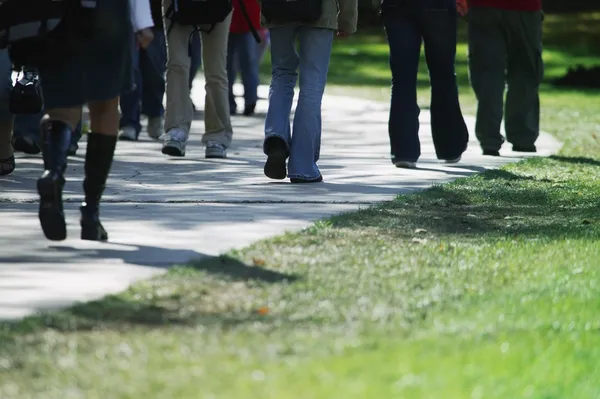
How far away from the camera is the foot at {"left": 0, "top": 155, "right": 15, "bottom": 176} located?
30.8ft

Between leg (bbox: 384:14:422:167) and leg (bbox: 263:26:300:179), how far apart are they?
98 centimetres

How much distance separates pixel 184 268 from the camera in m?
5.62

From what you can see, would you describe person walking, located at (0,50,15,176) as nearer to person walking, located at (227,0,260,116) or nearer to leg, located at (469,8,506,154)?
leg, located at (469,8,506,154)

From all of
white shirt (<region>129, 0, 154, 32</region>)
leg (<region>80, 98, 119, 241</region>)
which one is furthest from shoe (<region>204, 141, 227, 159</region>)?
leg (<region>80, 98, 119, 241</region>)

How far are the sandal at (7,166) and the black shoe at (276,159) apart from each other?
174 cm

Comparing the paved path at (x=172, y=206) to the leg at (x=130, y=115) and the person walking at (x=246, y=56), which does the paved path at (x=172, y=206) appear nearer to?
the leg at (x=130, y=115)

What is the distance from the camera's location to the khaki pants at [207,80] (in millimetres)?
10398

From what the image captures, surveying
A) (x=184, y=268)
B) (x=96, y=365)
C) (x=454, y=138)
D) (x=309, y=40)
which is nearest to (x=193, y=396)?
(x=96, y=365)

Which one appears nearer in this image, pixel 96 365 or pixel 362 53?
pixel 96 365

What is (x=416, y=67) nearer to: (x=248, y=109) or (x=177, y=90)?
(x=177, y=90)

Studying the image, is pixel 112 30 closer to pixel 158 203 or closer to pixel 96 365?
pixel 158 203

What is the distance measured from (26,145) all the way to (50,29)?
4.79 metres

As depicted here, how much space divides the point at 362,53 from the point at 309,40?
2267 cm

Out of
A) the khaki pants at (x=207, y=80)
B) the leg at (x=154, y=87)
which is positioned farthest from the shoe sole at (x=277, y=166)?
the leg at (x=154, y=87)
